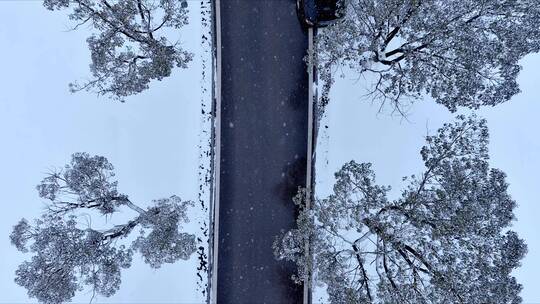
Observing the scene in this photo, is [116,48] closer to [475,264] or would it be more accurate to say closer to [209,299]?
[209,299]

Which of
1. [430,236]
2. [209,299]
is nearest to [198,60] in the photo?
[209,299]

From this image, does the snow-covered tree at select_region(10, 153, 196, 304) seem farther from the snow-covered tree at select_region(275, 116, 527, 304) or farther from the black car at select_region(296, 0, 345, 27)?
the black car at select_region(296, 0, 345, 27)

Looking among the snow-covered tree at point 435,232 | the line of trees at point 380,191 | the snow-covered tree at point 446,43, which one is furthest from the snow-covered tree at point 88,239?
the snow-covered tree at point 446,43

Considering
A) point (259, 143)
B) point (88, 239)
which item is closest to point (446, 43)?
point (259, 143)

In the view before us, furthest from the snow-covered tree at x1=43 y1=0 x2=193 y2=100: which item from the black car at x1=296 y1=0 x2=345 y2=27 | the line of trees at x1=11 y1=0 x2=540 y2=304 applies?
the black car at x1=296 y1=0 x2=345 y2=27

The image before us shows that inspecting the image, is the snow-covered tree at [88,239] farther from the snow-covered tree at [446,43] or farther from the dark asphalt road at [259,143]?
the snow-covered tree at [446,43]

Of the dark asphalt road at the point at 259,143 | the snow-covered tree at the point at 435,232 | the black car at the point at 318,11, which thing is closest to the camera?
the snow-covered tree at the point at 435,232
